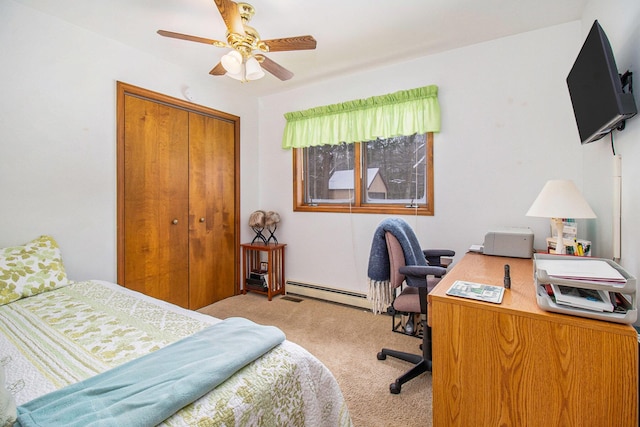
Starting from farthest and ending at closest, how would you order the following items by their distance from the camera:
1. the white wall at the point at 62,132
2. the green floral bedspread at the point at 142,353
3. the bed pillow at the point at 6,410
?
the white wall at the point at 62,132
the green floral bedspread at the point at 142,353
the bed pillow at the point at 6,410

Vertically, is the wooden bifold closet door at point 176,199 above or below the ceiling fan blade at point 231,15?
below

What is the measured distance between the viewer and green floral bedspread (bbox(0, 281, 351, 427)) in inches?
35.8

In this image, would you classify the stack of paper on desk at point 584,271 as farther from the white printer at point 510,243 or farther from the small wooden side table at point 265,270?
the small wooden side table at point 265,270

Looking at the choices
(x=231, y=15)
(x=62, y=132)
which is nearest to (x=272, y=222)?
(x=62, y=132)

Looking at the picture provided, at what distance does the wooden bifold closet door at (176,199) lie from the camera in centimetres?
257

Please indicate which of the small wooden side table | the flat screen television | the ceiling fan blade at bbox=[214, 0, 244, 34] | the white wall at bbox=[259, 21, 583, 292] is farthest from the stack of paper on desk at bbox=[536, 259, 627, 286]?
the small wooden side table

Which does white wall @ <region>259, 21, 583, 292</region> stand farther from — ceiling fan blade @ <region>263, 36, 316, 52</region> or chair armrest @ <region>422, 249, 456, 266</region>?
ceiling fan blade @ <region>263, 36, 316, 52</region>

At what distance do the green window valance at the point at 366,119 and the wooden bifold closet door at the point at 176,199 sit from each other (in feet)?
2.66

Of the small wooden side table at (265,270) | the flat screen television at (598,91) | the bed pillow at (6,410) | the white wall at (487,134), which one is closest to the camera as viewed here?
the bed pillow at (6,410)

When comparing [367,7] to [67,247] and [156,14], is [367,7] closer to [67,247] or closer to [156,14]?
[156,14]

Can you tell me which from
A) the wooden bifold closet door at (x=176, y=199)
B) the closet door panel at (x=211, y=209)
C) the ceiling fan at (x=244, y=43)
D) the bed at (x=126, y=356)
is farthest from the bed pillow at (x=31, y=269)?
Answer: the ceiling fan at (x=244, y=43)

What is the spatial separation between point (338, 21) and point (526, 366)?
239 cm

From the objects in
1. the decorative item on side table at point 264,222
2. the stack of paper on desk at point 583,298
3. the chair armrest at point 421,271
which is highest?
the decorative item on side table at point 264,222

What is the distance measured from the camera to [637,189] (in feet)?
4.33
